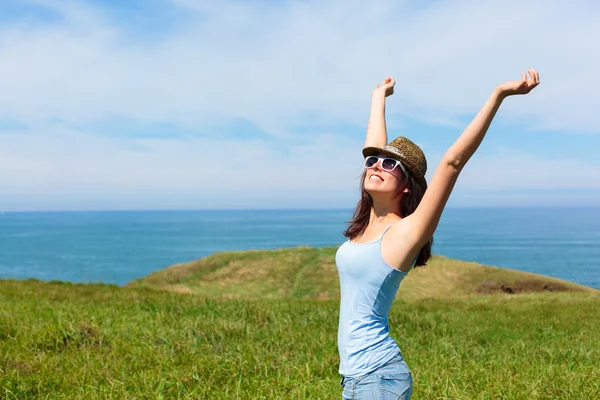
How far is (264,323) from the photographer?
Result: 1094 cm

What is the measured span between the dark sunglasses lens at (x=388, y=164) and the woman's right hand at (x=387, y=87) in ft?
4.58

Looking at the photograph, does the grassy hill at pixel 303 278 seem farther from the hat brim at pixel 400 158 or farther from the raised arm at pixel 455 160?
the raised arm at pixel 455 160

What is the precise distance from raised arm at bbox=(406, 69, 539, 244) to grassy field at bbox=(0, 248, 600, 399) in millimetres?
3705

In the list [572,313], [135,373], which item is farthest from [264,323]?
[572,313]

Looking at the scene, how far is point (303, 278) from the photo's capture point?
31.2 metres

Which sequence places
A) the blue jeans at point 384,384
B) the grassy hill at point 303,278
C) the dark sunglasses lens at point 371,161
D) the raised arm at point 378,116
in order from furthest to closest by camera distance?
the grassy hill at point 303,278
the raised arm at point 378,116
the dark sunglasses lens at point 371,161
the blue jeans at point 384,384

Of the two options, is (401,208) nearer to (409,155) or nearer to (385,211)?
(385,211)

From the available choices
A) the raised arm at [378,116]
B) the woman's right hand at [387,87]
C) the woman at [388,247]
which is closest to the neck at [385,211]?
the woman at [388,247]

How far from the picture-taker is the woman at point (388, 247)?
319cm

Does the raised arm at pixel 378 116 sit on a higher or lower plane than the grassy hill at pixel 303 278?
higher

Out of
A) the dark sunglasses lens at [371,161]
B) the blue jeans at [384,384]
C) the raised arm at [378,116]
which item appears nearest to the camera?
the blue jeans at [384,384]

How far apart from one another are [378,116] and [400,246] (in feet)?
5.56

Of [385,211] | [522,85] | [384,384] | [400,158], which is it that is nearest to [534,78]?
[522,85]

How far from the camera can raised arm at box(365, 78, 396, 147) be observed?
178 inches
